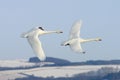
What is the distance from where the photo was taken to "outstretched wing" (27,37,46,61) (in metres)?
16.1

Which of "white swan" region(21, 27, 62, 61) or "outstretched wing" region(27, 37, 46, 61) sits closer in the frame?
"outstretched wing" region(27, 37, 46, 61)

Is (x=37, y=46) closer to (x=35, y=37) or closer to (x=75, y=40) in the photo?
(x=35, y=37)

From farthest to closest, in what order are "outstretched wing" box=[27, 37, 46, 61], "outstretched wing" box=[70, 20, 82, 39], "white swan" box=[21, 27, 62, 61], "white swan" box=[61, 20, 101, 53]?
"outstretched wing" box=[70, 20, 82, 39] < "white swan" box=[61, 20, 101, 53] < "white swan" box=[21, 27, 62, 61] < "outstretched wing" box=[27, 37, 46, 61]

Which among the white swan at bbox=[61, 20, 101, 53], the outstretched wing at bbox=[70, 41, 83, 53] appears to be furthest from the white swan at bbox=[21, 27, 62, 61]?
Result: the outstretched wing at bbox=[70, 41, 83, 53]

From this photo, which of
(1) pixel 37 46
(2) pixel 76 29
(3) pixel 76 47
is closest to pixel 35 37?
(1) pixel 37 46

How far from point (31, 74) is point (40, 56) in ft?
461

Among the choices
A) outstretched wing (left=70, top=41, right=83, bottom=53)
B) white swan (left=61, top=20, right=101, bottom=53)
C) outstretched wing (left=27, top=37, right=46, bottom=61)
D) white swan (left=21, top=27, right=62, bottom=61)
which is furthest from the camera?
white swan (left=61, top=20, right=101, bottom=53)

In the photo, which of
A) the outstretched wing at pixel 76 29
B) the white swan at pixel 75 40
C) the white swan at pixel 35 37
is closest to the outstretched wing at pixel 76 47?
the white swan at pixel 75 40

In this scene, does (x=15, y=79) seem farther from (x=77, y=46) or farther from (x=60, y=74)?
(x=77, y=46)

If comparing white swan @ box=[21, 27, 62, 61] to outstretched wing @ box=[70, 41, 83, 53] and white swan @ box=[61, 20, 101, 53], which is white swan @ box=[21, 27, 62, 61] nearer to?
white swan @ box=[61, 20, 101, 53]

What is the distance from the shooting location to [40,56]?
16.0 m

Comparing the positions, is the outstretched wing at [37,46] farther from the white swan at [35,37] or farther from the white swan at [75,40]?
the white swan at [75,40]

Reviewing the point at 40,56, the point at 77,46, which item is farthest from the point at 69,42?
the point at 40,56

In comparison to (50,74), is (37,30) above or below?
above
